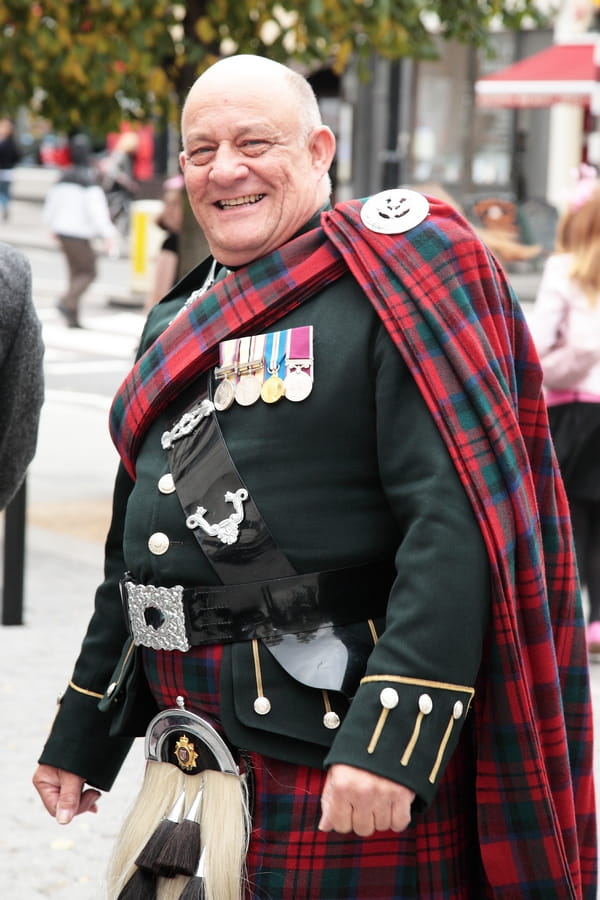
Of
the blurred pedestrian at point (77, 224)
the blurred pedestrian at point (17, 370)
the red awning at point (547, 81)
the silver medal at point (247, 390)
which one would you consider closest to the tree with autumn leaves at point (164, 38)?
the blurred pedestrian at point (17, 370)

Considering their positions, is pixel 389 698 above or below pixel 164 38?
above

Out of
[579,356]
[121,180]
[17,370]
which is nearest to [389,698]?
[17,370]

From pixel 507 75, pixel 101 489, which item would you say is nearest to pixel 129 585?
pixel 101 489

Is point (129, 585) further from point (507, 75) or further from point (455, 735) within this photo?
point (507, 75)

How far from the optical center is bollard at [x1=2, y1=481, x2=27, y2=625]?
20.1 ft

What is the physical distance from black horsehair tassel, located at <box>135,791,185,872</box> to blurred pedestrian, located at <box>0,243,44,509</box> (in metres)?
0.91

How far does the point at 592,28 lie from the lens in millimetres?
23047

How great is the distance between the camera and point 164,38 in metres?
6.92

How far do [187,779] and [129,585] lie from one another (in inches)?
12.8

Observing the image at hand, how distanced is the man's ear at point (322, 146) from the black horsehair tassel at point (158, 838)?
1042 millimetres

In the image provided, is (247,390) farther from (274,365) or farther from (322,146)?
(322,146)

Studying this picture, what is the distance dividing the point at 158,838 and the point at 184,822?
5cm

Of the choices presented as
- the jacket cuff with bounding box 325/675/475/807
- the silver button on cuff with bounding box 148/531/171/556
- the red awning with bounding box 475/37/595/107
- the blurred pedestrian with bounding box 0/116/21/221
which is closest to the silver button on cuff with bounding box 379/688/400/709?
the jacket cuff with bounding box 325/675/475/807

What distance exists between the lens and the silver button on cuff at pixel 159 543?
233 cm
